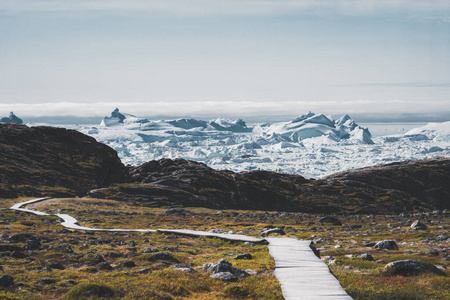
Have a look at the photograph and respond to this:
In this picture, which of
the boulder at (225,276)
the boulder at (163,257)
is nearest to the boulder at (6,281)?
the boulder at (225,276)

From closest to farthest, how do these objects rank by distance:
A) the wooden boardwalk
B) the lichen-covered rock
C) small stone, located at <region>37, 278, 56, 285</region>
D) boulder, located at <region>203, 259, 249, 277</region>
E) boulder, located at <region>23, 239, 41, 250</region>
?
the wooden boardwalk < the lichen-covered rock < small stone, located at <region>37, 278, 56, 285</region> < boulder, located at <region>203, 259, 249, 277</region> < boulder, located at <region>23, 239, 41, 250</region>

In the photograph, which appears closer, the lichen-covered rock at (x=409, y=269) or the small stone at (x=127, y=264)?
the lichen-covered rock at (x=409, y=269)

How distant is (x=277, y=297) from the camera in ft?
67.5

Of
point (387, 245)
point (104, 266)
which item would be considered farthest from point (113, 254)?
point (387, 245)

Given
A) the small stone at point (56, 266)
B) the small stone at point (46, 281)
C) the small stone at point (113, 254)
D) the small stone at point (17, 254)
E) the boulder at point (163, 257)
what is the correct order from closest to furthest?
the small stone at point (46, 281)
the small stone at point (56, 266)
the small stone at point (17, 254)
the boulder at point (163, 257)
the small stone at point (113, 254)

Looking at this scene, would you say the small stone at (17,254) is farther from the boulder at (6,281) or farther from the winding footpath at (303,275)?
the winding footpath at (303,275)

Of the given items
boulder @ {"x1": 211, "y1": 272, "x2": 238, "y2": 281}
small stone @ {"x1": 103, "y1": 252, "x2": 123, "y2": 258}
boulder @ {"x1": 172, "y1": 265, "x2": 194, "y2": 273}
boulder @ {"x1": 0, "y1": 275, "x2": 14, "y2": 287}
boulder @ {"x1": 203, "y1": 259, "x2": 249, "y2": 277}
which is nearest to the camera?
boulder @ {"x1": 0, "y1": 275, "x2": 14, "y2": 287}

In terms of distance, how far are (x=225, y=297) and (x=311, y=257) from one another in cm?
975

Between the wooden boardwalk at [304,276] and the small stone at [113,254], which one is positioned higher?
the wooden boardwalk at [304,276]

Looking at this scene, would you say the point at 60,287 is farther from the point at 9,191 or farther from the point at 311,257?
the point at 9,191

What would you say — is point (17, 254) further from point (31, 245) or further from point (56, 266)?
point (56, 266)

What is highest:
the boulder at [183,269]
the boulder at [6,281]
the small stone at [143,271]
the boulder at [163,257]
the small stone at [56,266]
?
the boulder at [6,281]

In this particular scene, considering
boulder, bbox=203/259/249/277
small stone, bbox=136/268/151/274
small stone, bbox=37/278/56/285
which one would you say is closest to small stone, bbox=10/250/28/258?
small stone, bbox=37/278/56/285

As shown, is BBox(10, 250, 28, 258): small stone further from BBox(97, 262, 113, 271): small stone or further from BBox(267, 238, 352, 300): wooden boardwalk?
BBox(267, 238, 352, 300): wooden boardwalk
